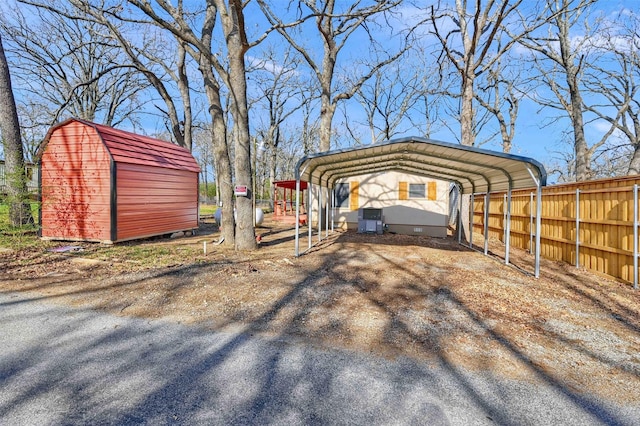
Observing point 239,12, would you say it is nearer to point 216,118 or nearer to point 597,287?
point 216,118

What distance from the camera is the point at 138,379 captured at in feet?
7.80

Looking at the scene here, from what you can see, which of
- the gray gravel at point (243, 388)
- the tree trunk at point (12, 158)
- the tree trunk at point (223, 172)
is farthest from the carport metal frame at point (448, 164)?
the tree trunk at point (12, 158)

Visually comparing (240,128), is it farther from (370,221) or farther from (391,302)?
(370,221)

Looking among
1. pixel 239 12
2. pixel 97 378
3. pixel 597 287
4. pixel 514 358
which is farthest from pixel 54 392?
pixel 597 287

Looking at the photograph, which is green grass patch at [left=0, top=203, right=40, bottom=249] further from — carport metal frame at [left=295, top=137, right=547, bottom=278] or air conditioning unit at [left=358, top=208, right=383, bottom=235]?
air conditioning unit at [left=358, top=208, right=383, bottom=235]

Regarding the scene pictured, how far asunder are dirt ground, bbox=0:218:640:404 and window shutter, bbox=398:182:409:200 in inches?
251

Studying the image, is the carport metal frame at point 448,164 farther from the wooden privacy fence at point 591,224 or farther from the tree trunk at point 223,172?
the tree trunk at point 223,172

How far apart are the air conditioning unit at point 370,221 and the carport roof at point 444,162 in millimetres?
2758

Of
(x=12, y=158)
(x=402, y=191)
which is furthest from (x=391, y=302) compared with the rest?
(x=402, y=191)

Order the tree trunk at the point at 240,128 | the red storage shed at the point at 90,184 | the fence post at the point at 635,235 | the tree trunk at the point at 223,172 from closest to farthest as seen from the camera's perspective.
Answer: the fence post at the point at 635,235, the tree trunk at the point at 240,128, the red storage shed at the point at 90,184, the tree trunk at the point at 223,172

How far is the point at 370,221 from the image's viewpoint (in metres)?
12.7

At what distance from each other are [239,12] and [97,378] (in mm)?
6521

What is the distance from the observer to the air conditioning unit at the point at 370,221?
41.2ft

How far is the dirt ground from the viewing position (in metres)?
2.94
